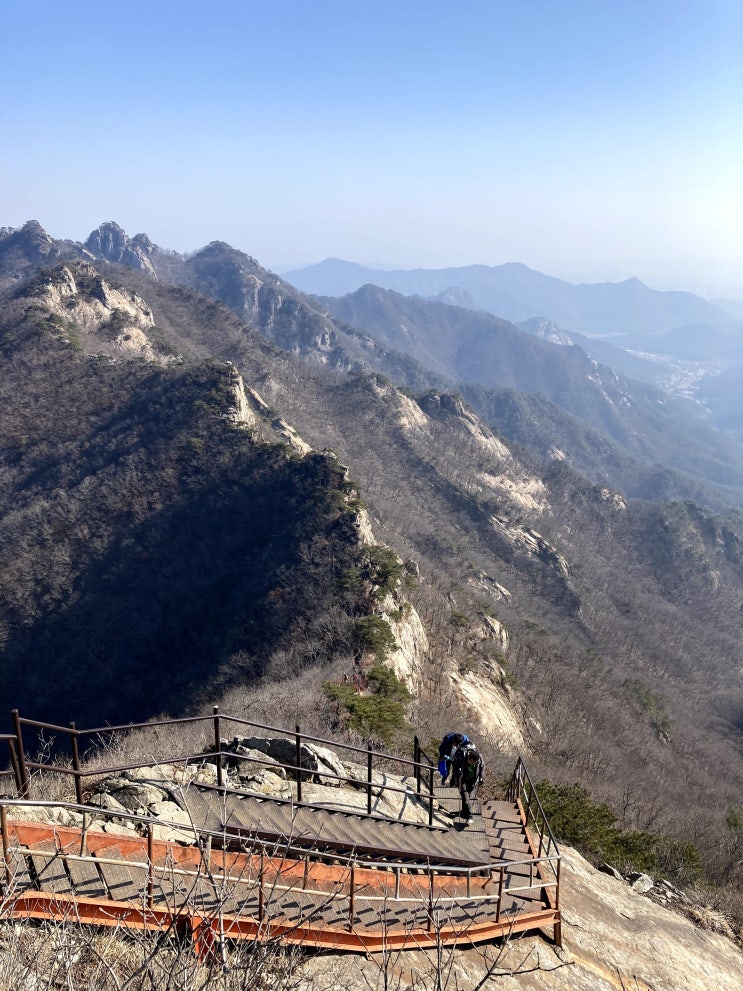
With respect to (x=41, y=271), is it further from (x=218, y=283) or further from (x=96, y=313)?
(x=218, y=283)

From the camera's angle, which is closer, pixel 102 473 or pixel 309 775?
pixel 309 775

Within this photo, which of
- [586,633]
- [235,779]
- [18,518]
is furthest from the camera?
[586,633]

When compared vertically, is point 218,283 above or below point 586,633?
above

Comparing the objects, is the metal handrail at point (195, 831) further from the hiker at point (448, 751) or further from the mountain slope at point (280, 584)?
the mountain slope at point (280, 584)

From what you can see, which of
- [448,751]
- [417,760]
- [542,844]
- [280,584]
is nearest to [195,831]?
[417,760]

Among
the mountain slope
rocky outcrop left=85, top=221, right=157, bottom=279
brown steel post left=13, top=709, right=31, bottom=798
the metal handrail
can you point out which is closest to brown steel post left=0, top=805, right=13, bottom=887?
the metal handrail

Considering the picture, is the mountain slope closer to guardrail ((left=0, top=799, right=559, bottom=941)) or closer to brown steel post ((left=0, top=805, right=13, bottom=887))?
guardrail ((left=0, top=799, right=559, bottom=941))

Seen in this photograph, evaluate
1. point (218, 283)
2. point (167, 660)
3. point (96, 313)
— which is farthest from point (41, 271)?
point (218, 283)
